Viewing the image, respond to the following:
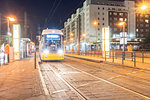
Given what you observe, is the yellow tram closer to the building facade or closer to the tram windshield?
the tram windshield

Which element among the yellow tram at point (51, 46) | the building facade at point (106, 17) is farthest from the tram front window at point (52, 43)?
the building facade at point (106, 17)

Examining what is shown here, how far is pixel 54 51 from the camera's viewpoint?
19.9 m

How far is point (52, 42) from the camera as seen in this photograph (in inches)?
787

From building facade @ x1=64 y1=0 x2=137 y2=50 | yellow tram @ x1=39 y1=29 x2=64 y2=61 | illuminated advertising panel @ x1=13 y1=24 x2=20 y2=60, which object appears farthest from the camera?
building facade @ x1=64 y1=0 x2=137 y2=50

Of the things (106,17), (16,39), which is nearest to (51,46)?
(16,39)

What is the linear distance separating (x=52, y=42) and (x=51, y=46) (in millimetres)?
524

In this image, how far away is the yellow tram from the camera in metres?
19.7

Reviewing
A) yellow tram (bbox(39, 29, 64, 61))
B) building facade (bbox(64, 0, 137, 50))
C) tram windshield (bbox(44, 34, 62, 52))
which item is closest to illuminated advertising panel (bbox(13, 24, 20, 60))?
yellow tram (bbox(39, 29, 64, 61))

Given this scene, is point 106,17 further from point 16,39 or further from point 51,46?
point 51,46

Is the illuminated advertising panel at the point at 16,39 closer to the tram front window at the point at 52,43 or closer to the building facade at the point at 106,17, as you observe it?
the tram front window at the point at 52,43

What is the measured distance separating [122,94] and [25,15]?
41.3 meters

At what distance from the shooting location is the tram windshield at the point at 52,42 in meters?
19.8

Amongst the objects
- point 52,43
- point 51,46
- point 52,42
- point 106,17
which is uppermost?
point 106,17

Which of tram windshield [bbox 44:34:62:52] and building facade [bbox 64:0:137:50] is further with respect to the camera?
building facade [bbox 64:0:137:50]
